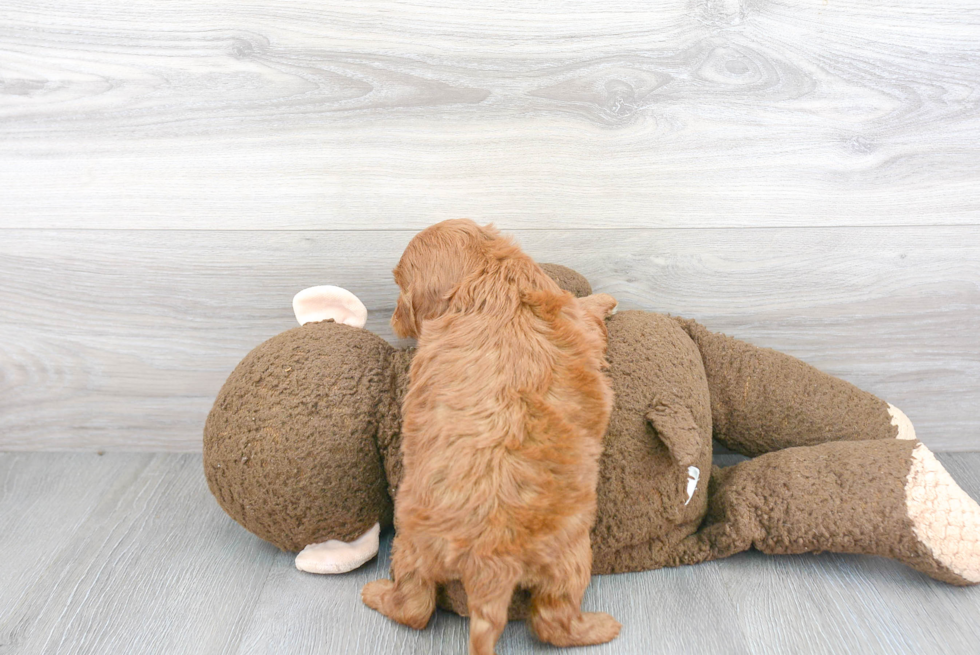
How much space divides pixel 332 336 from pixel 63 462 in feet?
2.43

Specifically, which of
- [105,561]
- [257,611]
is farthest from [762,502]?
[105,561]

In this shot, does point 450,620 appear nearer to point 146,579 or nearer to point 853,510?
point 146,579

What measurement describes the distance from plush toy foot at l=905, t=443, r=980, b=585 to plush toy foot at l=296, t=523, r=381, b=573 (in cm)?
77

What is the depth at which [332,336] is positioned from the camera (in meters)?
1.02

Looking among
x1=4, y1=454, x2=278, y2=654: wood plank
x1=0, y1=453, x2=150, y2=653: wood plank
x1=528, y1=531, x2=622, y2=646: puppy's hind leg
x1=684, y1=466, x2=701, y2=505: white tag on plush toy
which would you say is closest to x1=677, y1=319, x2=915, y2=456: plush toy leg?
x1=684, y1=466, x2=701, y2=505: white tag on plush toy

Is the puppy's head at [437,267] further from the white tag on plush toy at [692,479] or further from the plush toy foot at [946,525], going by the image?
the plush toy foot at [946,525]

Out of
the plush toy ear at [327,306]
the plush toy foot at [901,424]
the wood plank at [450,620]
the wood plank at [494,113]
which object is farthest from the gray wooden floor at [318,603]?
the wood plank at [494,113]

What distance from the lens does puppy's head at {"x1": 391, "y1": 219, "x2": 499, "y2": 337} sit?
89 centimetres

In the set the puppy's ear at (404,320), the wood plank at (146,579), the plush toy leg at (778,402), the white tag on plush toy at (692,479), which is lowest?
the wood plank at (146,579)

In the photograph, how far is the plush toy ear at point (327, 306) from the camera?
1090 millimetres

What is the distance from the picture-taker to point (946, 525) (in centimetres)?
93

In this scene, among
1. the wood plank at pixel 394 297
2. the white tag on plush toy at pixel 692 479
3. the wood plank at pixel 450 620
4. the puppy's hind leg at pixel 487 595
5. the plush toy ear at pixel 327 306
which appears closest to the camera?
the puppy's hind leg at pixel 487 595

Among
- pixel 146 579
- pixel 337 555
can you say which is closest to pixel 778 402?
pixel 337 555

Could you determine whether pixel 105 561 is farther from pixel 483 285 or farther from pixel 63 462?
pixel 483 285
